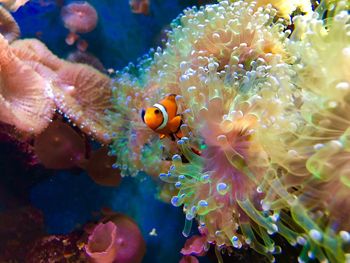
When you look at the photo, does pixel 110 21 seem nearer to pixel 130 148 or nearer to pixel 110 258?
pixel 130 148

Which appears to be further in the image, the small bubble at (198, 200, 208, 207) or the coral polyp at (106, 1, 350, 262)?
the small bubble at (198, 200, 208, 207)

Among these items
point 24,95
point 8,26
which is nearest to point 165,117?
point 24,95

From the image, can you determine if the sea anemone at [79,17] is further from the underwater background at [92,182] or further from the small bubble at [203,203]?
the small bubble at [203,203]

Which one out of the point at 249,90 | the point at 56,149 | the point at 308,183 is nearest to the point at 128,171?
the point at 56,149

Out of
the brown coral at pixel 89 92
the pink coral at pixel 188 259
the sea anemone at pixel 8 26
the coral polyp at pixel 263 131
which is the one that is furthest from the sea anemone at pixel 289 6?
the sea anemone at pixel 8 26

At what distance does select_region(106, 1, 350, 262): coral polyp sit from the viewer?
1309 millimetres

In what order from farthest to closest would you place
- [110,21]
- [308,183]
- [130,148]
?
[110,21]
[130,148]
[308,183]

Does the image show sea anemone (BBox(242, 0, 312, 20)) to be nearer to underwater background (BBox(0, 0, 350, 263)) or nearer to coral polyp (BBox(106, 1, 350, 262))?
underwater background (BBox(0, 0, 350, 263))

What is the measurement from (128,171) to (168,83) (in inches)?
28.4

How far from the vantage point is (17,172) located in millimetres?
2623

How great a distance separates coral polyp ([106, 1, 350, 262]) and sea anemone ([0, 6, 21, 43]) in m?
1.35

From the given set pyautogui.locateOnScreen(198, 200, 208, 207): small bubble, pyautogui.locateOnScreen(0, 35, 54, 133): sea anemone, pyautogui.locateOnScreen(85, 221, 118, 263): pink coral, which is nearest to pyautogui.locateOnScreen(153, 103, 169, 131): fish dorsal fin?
pyautogui.locateOnScreen(198, 200, 208, 207): small bubble

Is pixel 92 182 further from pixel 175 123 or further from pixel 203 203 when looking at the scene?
pixel 203 203

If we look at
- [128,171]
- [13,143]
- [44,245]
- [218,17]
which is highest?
[218,17]
